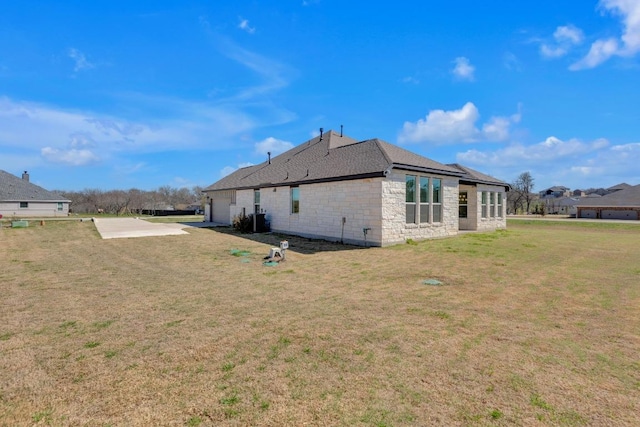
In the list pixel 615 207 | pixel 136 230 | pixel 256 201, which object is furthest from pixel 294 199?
pixel 615 207

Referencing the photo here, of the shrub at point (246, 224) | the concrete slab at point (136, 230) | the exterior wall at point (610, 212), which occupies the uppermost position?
the exterior wall at point (610, 212)

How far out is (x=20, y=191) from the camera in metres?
38.4

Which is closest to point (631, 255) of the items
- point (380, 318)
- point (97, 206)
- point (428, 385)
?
point (380, 318)

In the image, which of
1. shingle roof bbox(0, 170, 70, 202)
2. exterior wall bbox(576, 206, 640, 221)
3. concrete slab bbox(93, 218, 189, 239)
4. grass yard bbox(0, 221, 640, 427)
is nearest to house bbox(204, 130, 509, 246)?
grass yard bbox(0, 221, 640, 427)

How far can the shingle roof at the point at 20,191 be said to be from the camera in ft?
122

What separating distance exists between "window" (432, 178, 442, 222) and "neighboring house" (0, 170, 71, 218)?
4614 centimetres

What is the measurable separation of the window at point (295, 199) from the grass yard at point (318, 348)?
8.37m

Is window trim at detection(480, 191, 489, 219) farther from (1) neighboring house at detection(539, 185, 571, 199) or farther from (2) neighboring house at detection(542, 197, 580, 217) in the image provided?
(1) neighboring house at detection(539, 185, 571, 199)

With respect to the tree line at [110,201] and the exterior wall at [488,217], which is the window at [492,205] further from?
the tree line at [110,201]

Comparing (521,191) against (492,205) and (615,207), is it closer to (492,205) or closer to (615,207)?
(615,207)

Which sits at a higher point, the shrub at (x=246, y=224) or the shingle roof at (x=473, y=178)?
Answer: the shingle roof at (x=473, y=178)

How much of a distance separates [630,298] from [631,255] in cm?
695

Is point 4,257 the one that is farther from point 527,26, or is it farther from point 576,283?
point 527,26

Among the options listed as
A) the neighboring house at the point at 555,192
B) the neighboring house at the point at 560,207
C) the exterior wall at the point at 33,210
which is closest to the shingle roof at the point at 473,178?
the exterior wall at the point at 33,210
